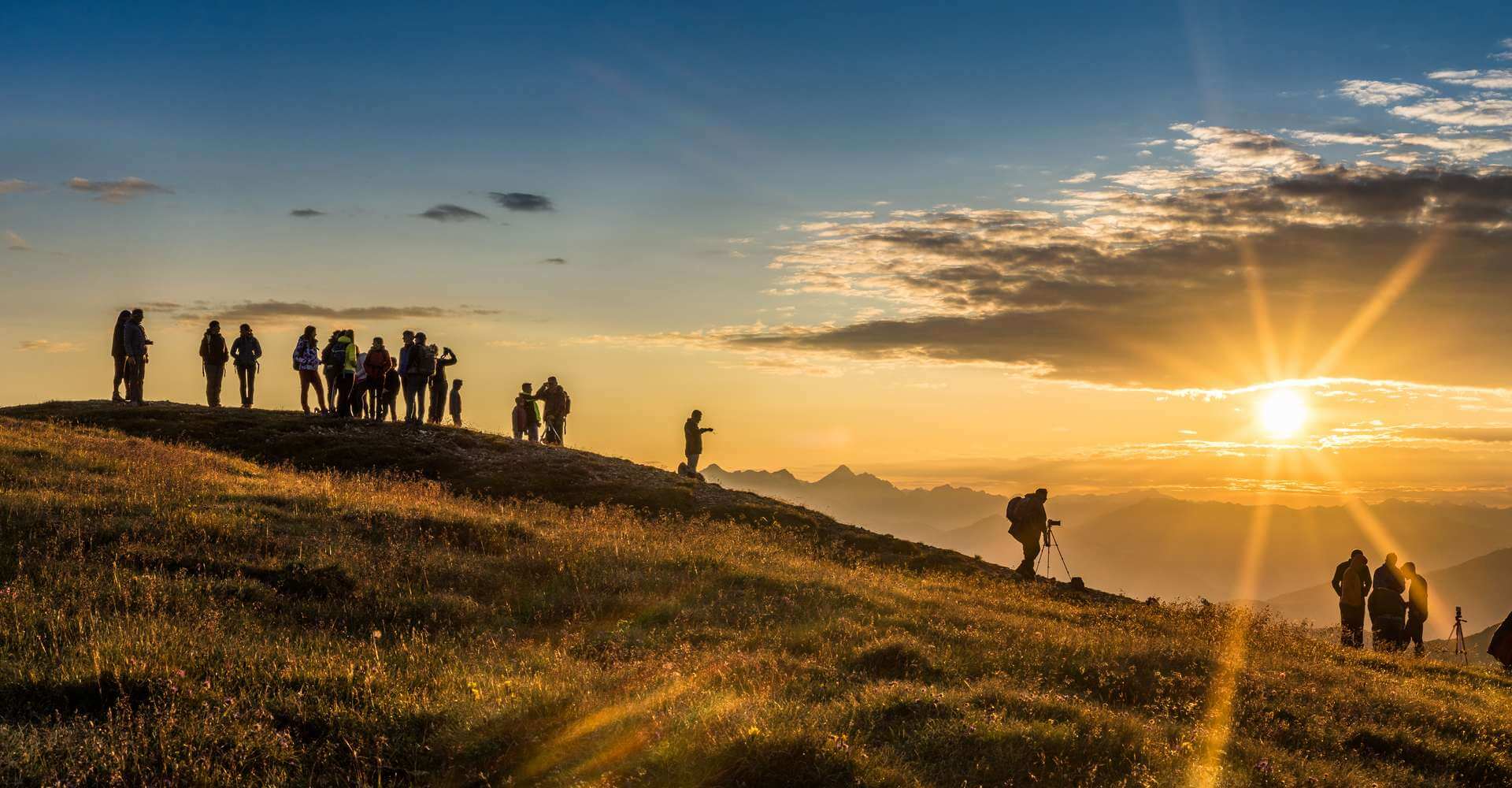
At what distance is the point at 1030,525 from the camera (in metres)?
23.9

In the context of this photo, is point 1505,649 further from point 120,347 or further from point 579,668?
point 120,347

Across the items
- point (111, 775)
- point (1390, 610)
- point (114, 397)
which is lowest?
point (1390, 610)

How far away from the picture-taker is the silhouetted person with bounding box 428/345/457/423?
32344 mm

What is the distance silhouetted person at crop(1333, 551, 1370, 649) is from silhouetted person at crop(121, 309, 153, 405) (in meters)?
31.3

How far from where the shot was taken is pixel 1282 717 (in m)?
12.0

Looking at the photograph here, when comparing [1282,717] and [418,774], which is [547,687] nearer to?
[418,774]

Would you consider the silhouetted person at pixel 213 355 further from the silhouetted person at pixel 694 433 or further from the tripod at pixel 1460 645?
the tripod at pixel 1460 645

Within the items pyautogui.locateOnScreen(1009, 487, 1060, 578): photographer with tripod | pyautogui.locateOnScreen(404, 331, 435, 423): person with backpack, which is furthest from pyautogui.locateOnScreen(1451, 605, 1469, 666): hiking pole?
pyautogui.locateOnScreen(404, 331, 435, 423): person with backpack

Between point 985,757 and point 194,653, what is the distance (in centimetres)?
686

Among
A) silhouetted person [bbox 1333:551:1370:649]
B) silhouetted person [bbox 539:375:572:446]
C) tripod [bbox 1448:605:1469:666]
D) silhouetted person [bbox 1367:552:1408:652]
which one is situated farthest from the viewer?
silhouetted person [bbox 539:375:572:446]

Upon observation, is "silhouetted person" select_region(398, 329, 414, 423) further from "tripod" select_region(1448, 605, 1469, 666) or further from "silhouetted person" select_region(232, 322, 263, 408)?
"tripod" select_region(1448, 605, 1469, 666)

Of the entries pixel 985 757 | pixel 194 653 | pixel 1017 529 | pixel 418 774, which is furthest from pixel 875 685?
pixel 1017 529

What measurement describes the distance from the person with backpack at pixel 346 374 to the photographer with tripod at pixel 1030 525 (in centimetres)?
1901

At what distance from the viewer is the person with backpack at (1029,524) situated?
23891 mm
